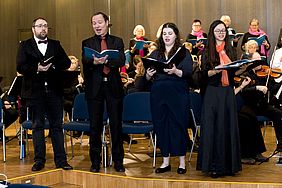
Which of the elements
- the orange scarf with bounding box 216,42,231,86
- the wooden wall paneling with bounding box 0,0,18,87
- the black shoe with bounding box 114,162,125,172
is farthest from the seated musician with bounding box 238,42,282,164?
the wooden wall paneling with bounding box 0,0,18,87

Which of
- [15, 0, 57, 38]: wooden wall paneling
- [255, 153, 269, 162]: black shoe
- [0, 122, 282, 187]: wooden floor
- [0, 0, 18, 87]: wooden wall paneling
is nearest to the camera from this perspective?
[0, 122, 282, 187]: wooden floor

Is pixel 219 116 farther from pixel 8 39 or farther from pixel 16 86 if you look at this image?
pixel 8 39

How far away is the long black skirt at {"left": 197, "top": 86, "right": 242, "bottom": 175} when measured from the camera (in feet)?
16.9

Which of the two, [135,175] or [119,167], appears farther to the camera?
[119,167]

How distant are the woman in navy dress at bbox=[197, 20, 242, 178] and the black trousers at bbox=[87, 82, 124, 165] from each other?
0.90 meters

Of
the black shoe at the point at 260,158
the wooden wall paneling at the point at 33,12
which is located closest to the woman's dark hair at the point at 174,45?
the black shoe at the point at 260,158

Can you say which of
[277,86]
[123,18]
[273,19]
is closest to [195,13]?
[273,19]

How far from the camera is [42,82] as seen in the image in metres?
5.55

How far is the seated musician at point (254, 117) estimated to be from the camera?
5852 mm

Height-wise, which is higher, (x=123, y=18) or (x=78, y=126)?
(x=123, y=18)

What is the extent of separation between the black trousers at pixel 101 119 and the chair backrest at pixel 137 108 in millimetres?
625

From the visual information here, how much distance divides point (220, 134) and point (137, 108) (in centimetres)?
128

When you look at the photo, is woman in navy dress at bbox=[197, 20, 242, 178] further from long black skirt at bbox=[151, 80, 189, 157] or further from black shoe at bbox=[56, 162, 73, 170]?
black shoe at bbox=[56, 162, 73, 170]

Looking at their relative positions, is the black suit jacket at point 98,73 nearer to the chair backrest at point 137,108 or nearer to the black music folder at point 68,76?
the black music folder at point 68,76
